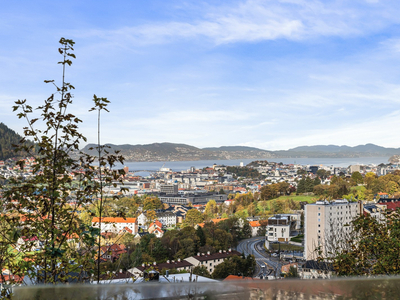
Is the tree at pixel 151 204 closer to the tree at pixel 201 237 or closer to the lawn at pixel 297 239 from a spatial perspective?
the lawn at pixel 297 239

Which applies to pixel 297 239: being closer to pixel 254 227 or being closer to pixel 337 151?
pixel 254 227

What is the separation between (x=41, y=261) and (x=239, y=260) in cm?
1004

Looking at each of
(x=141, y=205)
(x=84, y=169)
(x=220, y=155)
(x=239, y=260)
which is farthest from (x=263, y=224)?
(x=220, y=155)

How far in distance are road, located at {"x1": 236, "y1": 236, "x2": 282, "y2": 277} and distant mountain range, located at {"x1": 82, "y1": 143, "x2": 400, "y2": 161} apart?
63.9 meters

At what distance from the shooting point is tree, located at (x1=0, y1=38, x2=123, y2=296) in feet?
3.62

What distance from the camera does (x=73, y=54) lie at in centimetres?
135

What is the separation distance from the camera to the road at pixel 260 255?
1043 cm

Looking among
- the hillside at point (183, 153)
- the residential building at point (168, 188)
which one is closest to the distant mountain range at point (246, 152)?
the hillside at point (183, 153)

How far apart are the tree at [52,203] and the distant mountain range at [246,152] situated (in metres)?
77.9

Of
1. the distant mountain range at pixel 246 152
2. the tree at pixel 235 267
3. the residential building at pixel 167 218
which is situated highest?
the distant mountain range at pixel 246 152

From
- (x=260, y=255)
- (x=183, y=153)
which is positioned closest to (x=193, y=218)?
(x=260, y=255)

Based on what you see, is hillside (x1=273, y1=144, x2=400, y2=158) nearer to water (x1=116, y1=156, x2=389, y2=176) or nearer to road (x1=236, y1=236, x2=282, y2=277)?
water (x1=116, y1=156, x2=389, y2=176)

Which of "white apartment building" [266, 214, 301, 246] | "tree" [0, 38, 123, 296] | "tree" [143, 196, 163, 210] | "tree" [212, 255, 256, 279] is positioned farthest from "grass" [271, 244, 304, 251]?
"tree" [0, 38, 123, 296]

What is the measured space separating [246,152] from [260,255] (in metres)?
82.6
